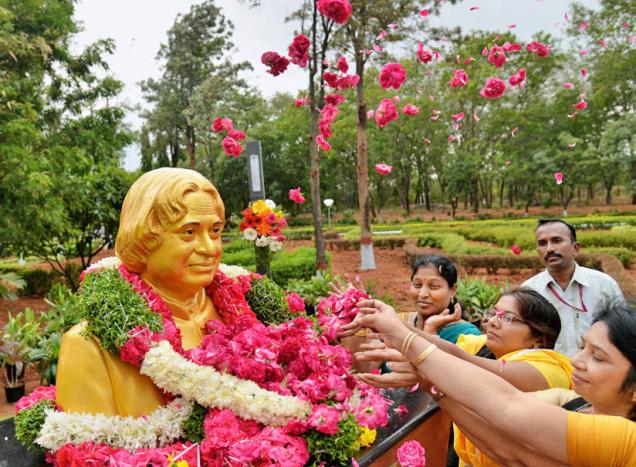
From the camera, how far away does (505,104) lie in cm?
2980

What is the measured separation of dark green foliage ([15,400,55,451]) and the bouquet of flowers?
3.91m

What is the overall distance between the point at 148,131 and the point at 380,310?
31.8 metres

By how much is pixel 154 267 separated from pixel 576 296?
3.20m

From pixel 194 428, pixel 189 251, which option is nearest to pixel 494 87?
pixel 189 251

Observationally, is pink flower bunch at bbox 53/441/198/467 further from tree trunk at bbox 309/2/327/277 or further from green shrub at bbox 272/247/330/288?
green shrub at bbox 272/247/330/288

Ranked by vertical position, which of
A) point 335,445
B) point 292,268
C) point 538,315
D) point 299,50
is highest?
point 299,50

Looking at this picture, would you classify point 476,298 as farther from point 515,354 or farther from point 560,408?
point 560,408

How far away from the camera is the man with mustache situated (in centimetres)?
346

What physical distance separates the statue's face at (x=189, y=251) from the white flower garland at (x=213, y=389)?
15.9 inches

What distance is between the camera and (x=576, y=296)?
356cm

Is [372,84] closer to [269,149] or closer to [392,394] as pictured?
[269,149]

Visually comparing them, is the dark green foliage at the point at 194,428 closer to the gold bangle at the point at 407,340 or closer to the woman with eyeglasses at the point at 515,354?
the woman with eyeglasses at the point at 515,354

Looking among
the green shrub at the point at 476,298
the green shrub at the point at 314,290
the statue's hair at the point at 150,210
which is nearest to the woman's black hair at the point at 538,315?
the statue's hair at the point at 150,210

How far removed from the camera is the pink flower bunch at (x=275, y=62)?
5.92 m
